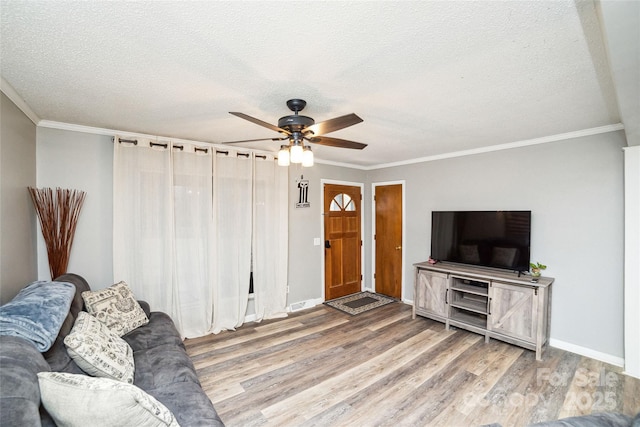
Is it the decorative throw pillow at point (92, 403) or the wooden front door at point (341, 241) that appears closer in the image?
the decorative throw pillow at point (92, 403)

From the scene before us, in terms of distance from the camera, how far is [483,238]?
3.70 metres

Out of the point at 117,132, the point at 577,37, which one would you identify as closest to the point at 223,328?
the point at 117,132

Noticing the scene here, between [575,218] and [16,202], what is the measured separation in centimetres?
555

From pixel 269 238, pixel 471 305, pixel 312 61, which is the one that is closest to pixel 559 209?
pixel 471 305

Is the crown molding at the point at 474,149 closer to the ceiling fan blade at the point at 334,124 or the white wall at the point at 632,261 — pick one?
the white wall at the point at 632,261

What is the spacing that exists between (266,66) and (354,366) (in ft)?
9.42

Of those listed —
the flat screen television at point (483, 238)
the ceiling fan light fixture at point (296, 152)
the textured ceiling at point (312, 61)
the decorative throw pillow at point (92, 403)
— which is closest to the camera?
the decorative throw pillow at point (92, 403)

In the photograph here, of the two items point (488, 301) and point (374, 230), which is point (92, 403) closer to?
point (488, 301)

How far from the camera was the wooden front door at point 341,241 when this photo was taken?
16.4 ft

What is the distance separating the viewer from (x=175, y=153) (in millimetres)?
3408

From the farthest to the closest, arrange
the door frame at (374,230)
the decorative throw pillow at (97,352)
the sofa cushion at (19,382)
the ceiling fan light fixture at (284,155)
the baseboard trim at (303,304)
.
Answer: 1. the door frame at (374,230)
2. the baseboard trim at (303,304)
3. the ceiling fan light fixture at (284,155)
4. the decorative throw pillow at (97,352)
5. the sofa cushion at (19,382)

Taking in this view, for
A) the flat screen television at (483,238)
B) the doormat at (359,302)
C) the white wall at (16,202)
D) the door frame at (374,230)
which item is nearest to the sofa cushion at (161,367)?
the white wall at (16,202)

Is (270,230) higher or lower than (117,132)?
lower

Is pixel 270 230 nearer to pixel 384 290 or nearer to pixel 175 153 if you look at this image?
pixel 175 153
